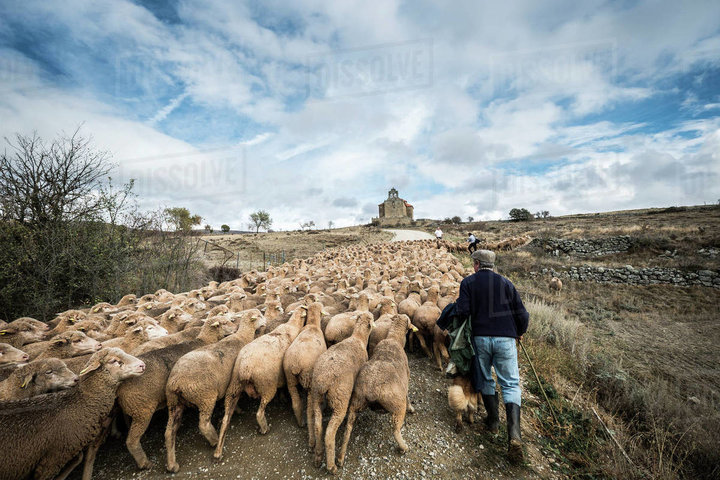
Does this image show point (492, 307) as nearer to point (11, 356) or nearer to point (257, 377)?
point (257, 377)

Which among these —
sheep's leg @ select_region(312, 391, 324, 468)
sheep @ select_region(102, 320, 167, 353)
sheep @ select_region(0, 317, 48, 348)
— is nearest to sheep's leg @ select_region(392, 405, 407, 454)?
sheep's leg @ select_region(312, 391, 324, 468)

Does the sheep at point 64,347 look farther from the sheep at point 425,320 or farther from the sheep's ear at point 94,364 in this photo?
the sheep at point 425,320

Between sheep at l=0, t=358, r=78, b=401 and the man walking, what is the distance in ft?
18.7

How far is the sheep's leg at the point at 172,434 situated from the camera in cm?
342

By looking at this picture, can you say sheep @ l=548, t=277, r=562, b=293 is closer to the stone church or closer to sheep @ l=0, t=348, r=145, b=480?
sheep @ l=0, t=348, r=145, b=480

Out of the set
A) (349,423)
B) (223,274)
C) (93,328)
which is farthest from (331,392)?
(223,274)

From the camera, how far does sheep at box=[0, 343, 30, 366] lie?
4.09 metres

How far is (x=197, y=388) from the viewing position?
139 inches

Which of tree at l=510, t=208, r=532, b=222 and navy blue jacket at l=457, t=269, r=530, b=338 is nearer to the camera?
navy blue jacket at l=457, t=269, r=530, b=338

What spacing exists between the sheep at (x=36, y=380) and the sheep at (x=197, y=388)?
137 centimetres

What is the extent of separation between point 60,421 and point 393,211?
85442mm

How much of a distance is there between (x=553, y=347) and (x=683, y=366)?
3.79 metres

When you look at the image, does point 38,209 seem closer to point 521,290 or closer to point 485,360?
point 485,360

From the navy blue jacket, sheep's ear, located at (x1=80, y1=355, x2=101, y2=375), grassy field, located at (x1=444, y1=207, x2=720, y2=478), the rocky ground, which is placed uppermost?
the navy blue jacket
